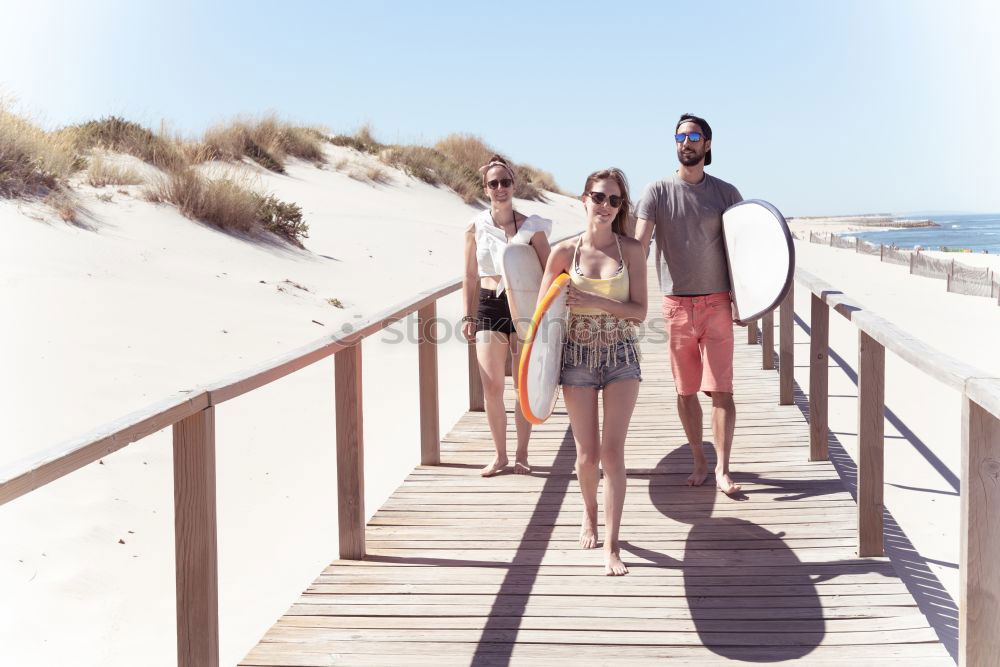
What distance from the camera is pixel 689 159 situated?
4492 millimetres

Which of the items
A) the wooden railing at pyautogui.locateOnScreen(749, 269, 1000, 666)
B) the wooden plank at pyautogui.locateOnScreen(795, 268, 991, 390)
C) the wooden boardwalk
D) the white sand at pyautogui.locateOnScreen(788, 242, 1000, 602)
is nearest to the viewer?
the wooden railing at pyautogui.locateOnScreen(749, 269, 1000, 666)

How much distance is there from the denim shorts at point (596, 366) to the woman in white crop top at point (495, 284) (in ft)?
3.05

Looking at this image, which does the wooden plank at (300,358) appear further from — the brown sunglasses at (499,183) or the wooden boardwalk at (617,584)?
the wooden boardwalk at (617,584)

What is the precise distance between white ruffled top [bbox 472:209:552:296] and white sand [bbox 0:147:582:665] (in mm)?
1660

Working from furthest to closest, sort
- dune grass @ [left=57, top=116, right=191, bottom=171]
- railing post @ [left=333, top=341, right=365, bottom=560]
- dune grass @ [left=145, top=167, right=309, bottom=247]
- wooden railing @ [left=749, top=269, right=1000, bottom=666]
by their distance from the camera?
dune grass @ [left=57, top=116, right=191, bottom=171], dune grass @ [left=145, top=167, right=309, bottom=247], railing post @ [left=333, top=341, right=365, bottom=560], wooden railing @ [left=749, top=269, right=1000, bottom=666]

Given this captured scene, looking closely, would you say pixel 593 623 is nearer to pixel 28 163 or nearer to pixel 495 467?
pixel 495 467

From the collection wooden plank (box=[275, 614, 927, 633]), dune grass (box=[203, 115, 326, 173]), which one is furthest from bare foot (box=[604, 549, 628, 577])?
dune grass (box=[203, 115, 326, 173])

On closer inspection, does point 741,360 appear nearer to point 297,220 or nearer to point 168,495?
point 168,495

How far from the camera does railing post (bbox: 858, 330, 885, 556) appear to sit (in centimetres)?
385

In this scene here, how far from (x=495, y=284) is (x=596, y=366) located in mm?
1348

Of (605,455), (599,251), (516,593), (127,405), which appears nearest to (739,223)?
(599,251)

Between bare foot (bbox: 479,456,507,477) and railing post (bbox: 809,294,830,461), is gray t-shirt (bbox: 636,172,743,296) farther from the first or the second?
bare foot (bbox: 479,456,507,477)

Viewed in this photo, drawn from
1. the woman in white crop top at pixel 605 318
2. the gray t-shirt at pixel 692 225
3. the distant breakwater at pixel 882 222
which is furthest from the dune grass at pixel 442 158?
the distant breakwater at pixel 882 222

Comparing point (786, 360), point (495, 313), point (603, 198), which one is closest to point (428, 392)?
point (495, 313)
